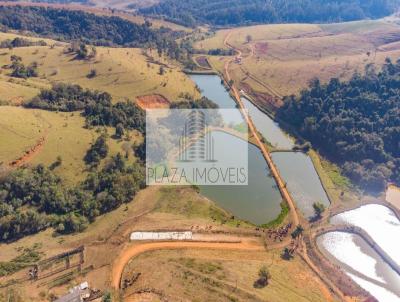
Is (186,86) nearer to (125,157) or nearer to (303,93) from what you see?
(303,93)

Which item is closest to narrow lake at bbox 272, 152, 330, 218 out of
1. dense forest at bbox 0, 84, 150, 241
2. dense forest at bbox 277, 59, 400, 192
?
dense forest at bbox 277, 59, 400, 192

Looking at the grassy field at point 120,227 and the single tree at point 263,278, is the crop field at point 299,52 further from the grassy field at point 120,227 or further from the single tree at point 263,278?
the single tree at point 263,278

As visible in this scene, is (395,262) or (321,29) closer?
(395,262)

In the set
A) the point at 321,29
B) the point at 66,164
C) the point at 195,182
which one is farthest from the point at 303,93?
the point at 321,29

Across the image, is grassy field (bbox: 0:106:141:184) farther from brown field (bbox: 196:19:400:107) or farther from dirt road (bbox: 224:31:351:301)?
brown field (bbox: 196:19:400:107)

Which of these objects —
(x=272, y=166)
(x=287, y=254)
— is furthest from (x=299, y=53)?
(x=287, y=254)

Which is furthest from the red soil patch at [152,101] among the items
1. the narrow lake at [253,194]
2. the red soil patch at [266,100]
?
the red soil patch at [266,100]
